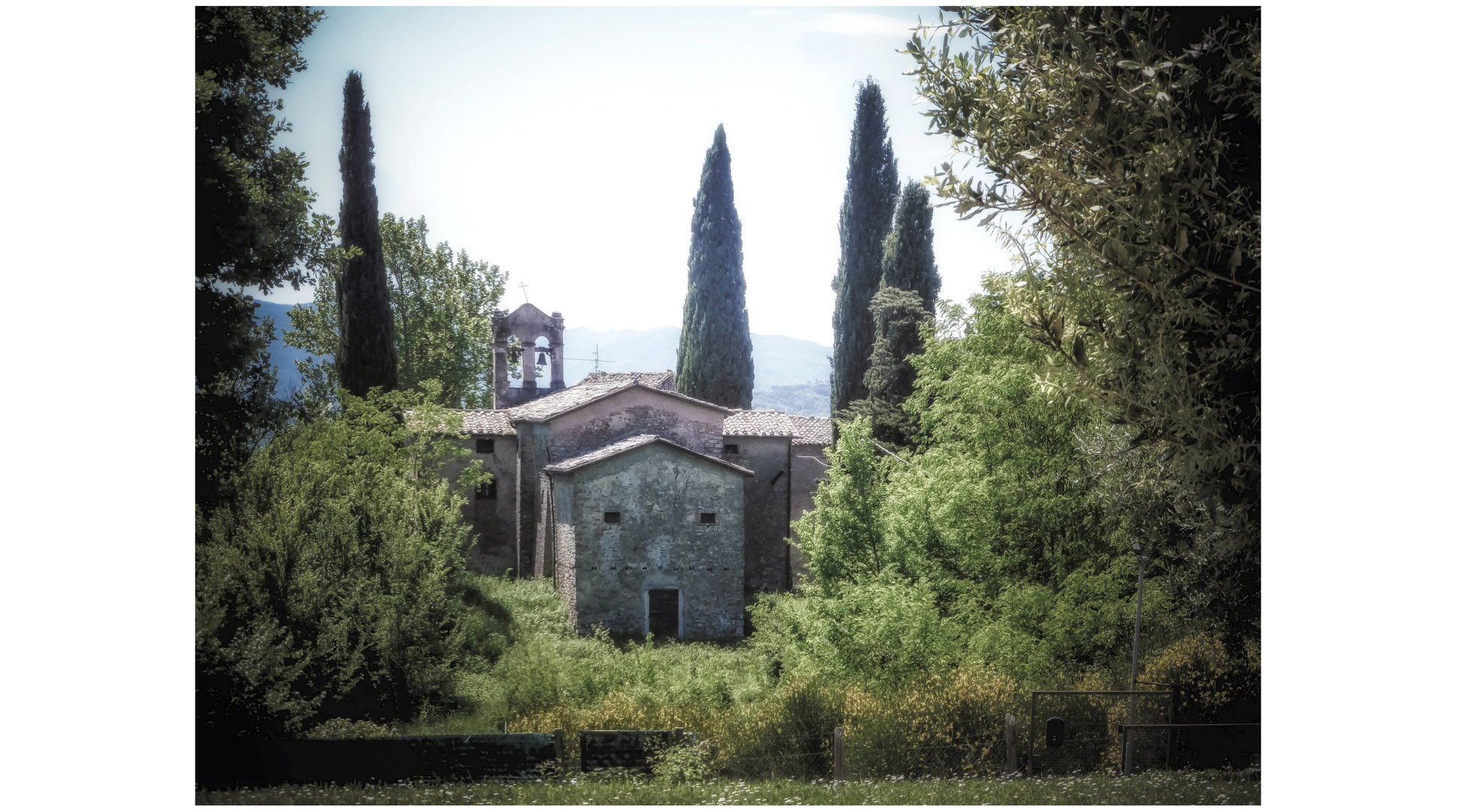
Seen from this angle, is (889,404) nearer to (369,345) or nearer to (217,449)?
(369,345)

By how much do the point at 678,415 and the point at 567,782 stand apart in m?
8.54

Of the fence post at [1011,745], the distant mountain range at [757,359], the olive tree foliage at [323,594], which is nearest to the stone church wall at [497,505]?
the distant mountain range at [757,359]

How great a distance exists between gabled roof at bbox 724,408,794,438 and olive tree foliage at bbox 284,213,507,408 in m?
4.07

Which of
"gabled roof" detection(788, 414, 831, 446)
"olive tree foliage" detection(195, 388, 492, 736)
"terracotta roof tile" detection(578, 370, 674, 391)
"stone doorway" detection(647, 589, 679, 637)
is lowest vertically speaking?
"stone doorway" detection(647, 589, 679, 637)

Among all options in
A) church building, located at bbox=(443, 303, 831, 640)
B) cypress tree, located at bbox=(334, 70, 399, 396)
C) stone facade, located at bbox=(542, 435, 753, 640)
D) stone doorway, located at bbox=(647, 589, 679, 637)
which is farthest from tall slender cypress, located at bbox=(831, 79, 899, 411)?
cypress tree, located at bbox=(334, 70, 399, 396)

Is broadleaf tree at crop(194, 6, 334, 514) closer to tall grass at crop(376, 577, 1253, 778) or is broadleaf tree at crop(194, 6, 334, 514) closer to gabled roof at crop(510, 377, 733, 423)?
tall grass at crop(376, 577, 1253, 778)

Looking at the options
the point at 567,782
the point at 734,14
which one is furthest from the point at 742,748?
the point at 734,14

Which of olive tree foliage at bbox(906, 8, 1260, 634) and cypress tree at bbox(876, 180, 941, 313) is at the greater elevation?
cypress tree at bbox(876, 180, 941, 313)

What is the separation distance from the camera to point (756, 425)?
14031mm

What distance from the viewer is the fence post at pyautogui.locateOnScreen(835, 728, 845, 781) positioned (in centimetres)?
517

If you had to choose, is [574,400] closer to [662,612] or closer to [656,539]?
[656,539]

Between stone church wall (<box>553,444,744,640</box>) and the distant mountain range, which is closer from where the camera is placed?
the distant mountain range

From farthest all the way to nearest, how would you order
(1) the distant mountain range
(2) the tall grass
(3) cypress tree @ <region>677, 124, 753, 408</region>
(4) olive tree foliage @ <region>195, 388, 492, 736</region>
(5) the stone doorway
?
(5) the stone doorway
(1) the distant mountain range
(3) cypress tree @ <region>677, 124, 753, 408</region>
(2) the tall grass
(4) olive tree foliage @ <region>195, 388, 492, 736</region>

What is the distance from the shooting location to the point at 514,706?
6953mm
